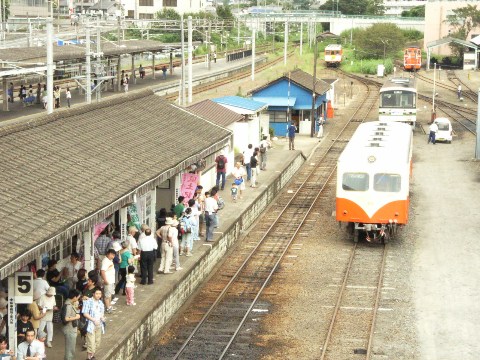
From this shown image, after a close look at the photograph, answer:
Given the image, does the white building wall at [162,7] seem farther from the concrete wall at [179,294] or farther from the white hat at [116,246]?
the white hat at [116,246]

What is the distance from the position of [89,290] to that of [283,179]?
65.8 feet

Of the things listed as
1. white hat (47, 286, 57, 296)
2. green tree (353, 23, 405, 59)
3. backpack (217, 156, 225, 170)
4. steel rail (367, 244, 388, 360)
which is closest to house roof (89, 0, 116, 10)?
green tree (353, 23, 405, 59)

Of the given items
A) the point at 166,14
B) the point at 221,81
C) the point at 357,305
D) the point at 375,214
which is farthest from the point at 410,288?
the point at 166,14

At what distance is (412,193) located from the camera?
32219 mm

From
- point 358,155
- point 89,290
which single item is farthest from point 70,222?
point 358,155

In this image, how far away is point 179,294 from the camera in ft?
60.9

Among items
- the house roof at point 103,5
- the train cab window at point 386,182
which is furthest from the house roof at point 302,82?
the house roof at point 103,5

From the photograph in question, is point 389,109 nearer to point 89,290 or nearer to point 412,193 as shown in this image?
point 412,193

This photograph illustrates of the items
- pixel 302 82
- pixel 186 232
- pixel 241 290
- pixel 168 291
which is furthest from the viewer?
pixel 302 82

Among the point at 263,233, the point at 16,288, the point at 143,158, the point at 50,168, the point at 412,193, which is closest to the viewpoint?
the point at 16,288

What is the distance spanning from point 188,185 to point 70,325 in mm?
10610

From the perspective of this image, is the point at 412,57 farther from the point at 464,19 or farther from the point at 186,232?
the point at 186,232

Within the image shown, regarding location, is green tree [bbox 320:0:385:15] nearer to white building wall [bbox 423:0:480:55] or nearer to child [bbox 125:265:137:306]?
white building wall [bbox 423:0:480:55]

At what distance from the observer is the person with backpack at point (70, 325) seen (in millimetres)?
13656
